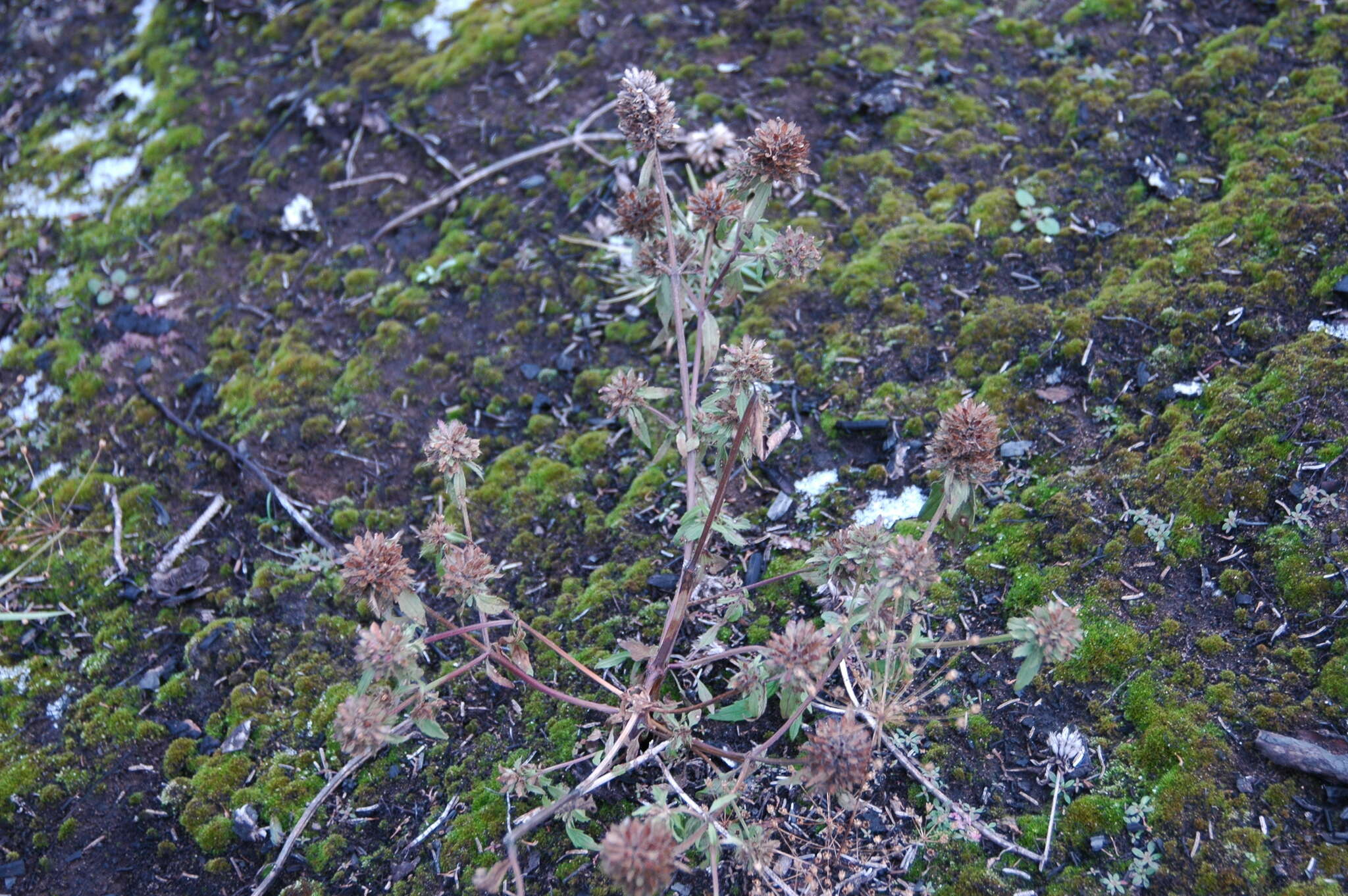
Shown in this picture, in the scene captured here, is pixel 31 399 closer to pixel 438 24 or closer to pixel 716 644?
pixel 438 24

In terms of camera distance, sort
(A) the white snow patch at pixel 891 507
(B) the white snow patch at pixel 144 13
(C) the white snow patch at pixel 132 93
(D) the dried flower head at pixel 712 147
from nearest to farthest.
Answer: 1. (A) the white snow patch at pixel 891 507
2. (D) the dried flower head at pixel 712 147
3. (C) the white snow patch at pixel 132 93
4. (B) the white snow patch at pixel 144 13

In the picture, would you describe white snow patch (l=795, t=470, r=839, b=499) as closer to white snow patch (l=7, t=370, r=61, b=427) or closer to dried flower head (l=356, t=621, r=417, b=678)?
dried flower head (l=356, t=621, r=417, b=678)

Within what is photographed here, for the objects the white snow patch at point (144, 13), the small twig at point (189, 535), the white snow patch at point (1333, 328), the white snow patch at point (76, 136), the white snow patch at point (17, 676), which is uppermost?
the white snow patch at point (144, 13)

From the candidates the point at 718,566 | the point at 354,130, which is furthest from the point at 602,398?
the point at 354,130

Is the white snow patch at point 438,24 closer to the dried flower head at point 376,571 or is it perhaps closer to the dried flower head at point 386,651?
the dried flower head at point 376,571

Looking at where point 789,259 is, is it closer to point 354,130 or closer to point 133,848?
point 133,848

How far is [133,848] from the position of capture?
355 centimetres

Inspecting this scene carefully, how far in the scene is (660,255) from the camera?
145 inches

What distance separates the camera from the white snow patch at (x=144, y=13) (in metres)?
7.09

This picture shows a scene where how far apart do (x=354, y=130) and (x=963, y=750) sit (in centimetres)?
530

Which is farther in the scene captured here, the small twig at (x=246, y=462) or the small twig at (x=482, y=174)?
the small twig at (x=482, y=174)

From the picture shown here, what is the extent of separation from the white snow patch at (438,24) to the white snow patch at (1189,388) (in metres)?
5.22

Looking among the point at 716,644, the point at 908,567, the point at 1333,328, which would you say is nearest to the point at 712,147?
the point at 716,644

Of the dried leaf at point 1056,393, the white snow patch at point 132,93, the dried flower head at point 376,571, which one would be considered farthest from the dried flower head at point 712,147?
the white snow patch at point 132,93
